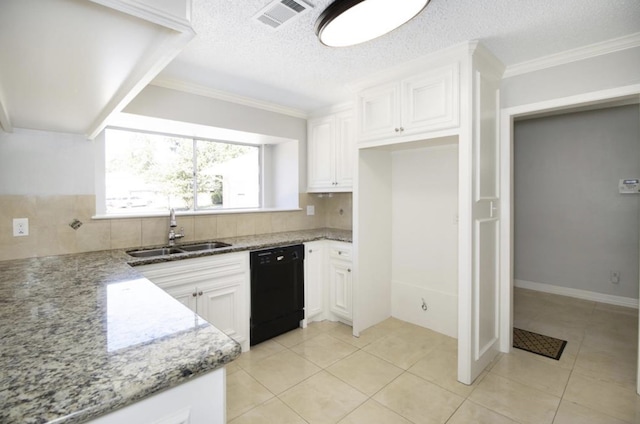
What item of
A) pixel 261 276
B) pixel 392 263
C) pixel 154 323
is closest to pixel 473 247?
pixel 392 263

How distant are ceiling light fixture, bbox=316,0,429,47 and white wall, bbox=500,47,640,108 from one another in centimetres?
140

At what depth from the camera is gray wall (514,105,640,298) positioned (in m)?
3.48

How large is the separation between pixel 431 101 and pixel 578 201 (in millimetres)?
2917

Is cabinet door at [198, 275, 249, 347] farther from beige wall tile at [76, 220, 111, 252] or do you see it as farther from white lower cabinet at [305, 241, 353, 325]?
beige wall tile at [76, 220, 111, 252]

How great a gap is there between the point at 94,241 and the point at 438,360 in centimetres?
287

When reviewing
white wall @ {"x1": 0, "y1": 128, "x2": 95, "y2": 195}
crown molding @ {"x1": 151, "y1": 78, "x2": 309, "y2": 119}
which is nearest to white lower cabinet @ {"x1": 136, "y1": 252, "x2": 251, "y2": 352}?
white wall @ {"x1": 0, "y1": 128, "x2": 95, "y2": 195}

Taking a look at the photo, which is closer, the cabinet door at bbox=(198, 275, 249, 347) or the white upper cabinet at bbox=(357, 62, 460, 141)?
the white upper cabinet at bbox=(357, 62, 460, 141)

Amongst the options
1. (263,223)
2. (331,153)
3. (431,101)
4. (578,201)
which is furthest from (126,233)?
(578,201)

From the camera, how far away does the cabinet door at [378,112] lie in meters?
2.51

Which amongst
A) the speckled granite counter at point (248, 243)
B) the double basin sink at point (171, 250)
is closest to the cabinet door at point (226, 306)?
the speckled granite counter at point (248, 243)

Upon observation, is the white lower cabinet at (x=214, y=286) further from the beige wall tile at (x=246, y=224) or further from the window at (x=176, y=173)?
the window at (x=176, y=173)

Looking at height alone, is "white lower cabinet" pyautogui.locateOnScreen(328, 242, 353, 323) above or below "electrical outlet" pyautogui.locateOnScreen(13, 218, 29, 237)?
below

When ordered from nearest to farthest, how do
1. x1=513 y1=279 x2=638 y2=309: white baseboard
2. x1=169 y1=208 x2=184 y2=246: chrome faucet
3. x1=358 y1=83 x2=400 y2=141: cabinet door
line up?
x1=358 y1=83 x2=400 y2=141: cabinet door, x1=169 y1=208 x2=184 y2=246: chrome faucet, x1=513 y1=279 x2=638 y2=309: white baseboard

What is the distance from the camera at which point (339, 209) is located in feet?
12.6
